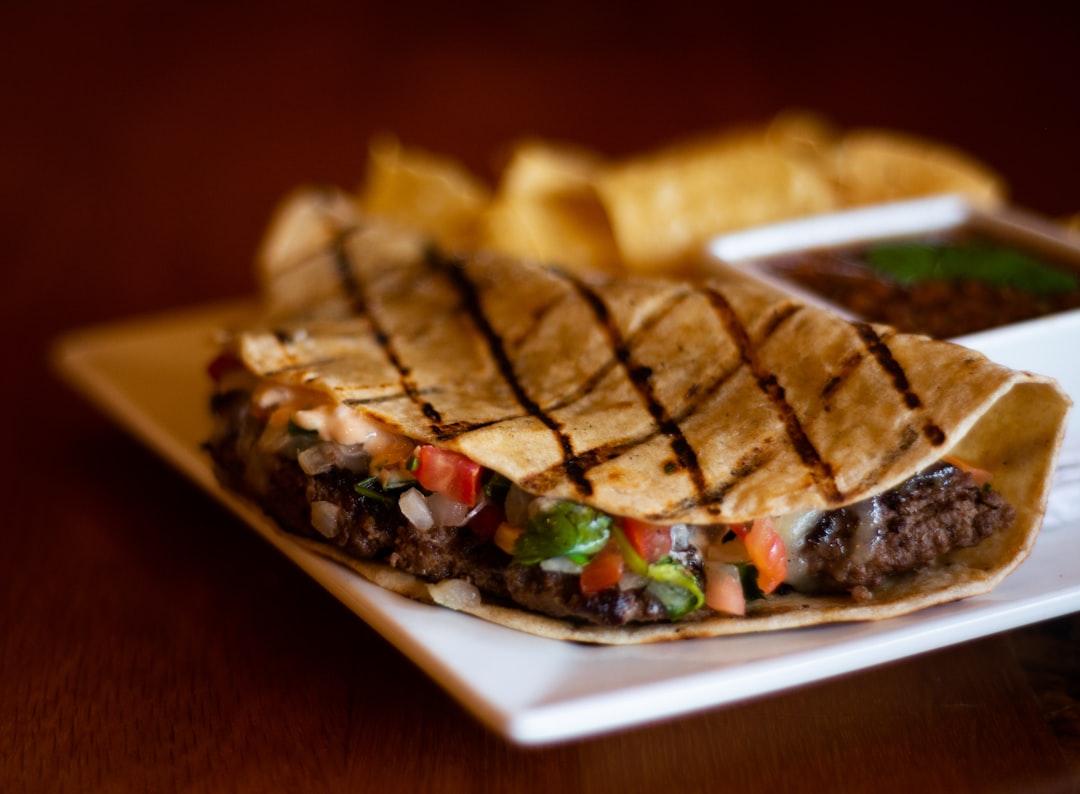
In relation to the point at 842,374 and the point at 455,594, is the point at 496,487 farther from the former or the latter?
the point at 842,374

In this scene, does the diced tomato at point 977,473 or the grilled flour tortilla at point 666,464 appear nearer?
the grilled flour tortilla at point 666,464

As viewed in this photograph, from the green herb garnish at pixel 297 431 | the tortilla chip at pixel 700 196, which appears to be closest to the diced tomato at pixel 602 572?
the green herb garnish at pixel 297 431

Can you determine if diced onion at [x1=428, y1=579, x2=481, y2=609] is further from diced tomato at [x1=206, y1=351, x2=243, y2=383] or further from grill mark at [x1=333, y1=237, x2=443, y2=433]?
diced tomato at [x1=206, y1=351, x2=243, y2=383]

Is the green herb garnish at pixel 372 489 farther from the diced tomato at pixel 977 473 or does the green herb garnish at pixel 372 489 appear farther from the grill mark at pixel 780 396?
the diced tomato at pixel 977 473

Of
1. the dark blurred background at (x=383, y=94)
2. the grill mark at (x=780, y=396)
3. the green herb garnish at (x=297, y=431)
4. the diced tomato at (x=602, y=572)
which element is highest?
the grill mark at (x=780, y=396)

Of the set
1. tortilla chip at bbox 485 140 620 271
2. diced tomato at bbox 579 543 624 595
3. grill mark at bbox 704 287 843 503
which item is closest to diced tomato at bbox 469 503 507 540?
diced tomato at bbox 579 543 624 595

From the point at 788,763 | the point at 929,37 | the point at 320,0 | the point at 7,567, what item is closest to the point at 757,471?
the point at 788,763
